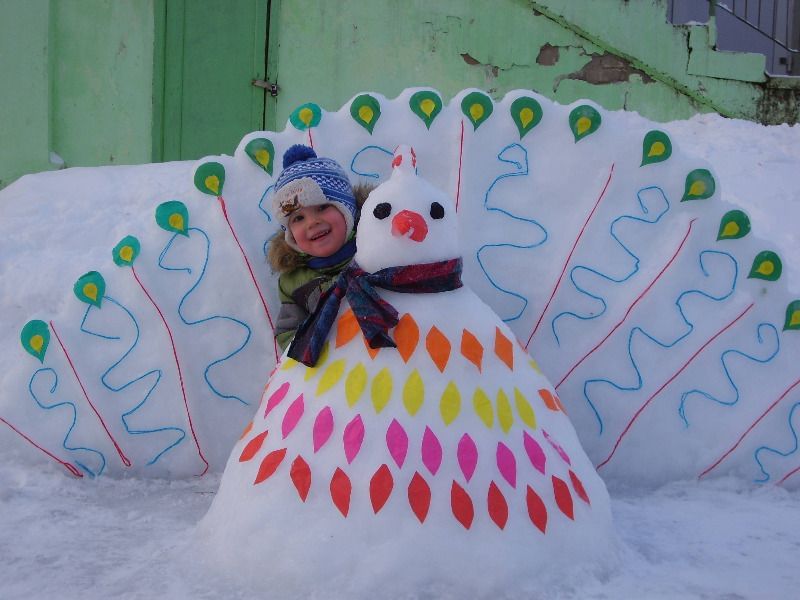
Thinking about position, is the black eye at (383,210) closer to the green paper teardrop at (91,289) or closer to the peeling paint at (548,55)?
the green paper teardrop at (91,289)

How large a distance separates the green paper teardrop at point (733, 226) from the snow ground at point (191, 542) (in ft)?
1.99

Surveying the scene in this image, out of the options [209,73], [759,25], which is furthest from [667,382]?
[759,25]

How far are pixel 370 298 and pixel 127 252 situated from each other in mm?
801

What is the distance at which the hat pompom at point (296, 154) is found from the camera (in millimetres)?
2207

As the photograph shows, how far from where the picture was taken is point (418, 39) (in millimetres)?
5621

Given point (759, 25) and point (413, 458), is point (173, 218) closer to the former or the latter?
point (413, 458)

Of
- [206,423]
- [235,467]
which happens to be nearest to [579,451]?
[235,467]

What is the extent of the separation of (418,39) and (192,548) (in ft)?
14.3

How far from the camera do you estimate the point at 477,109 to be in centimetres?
235

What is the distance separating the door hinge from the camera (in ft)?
18.3

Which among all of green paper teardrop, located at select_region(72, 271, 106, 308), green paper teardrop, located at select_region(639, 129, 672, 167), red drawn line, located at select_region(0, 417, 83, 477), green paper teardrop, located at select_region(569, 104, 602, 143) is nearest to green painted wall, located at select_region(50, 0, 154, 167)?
green paper teardrop, located at select_region(72, 271, 106, 308)

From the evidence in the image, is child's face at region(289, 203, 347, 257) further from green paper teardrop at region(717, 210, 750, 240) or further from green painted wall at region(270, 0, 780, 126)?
green painted wall at region(270, 0, 780, 126)

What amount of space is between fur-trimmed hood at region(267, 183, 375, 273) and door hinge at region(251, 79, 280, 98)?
352 cm

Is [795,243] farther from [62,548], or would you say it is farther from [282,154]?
[62,548]
